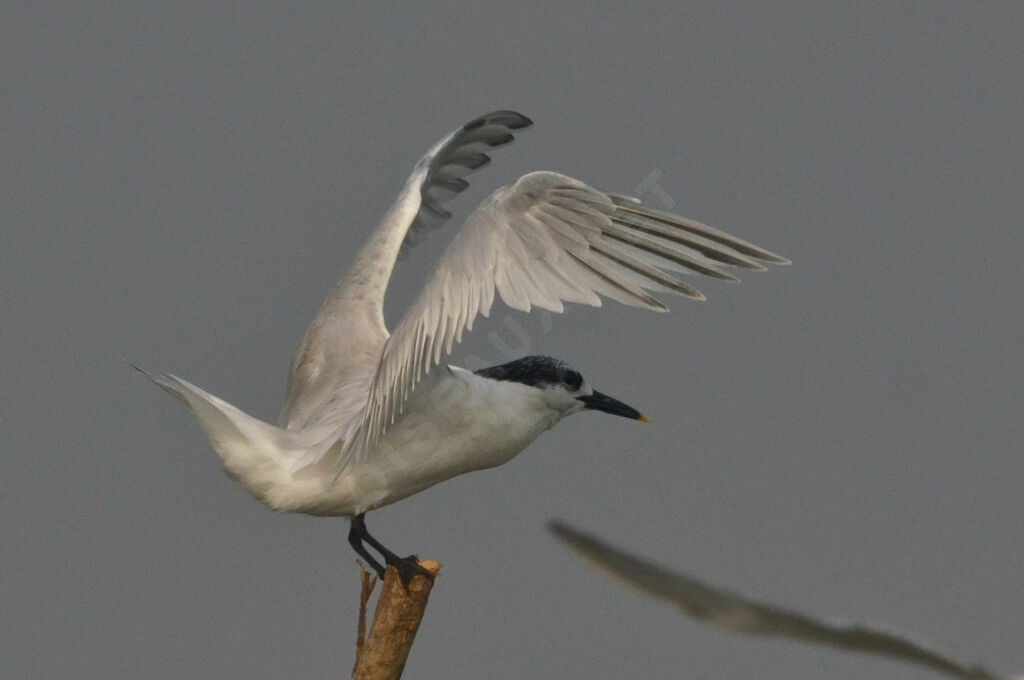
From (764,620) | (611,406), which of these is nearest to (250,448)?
(611,406)

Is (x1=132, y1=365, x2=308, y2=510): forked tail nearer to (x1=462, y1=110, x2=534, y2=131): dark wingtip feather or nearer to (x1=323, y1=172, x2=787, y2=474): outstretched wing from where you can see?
(x1=323, y1=172, x2=787, y2=474): outstretched wing

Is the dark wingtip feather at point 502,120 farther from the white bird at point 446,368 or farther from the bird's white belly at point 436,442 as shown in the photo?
the bird's white belly at point 436,442

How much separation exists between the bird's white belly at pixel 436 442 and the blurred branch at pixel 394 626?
0.95ft

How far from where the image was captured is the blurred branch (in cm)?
487

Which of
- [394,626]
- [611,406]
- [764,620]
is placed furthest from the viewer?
[611,406]

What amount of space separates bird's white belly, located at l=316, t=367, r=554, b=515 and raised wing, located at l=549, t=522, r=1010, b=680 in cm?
244

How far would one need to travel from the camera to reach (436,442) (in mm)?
4906

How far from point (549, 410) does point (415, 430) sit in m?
0.63

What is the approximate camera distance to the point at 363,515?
16.8 ft

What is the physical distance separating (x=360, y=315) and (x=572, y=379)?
90 cm

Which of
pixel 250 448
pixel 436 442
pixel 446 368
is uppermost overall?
pixel 446 368

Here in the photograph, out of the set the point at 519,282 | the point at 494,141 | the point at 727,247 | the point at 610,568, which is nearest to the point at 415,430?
the point at 519,282

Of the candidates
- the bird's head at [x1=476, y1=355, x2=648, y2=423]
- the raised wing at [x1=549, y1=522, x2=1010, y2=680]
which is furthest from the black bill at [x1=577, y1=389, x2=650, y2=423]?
the raised wing at [x1=549, y1=522, x2=1010, y2=680]

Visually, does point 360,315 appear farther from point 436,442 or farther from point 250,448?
point 250,448
